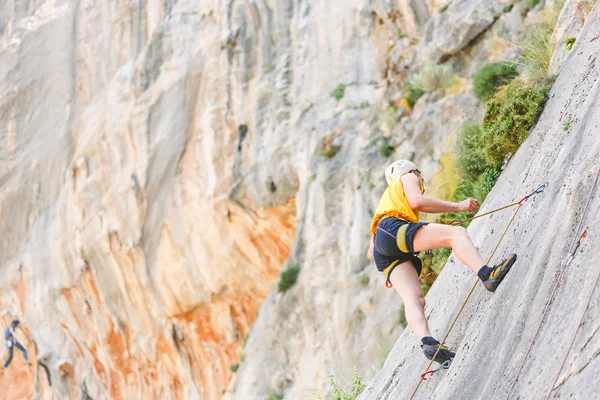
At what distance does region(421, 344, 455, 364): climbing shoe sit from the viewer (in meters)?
5.06

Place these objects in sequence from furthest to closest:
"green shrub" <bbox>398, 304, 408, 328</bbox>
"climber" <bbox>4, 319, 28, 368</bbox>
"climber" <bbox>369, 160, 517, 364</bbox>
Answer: "climber" <bbox>4, 319, 28, 368</bbox> → "green shrub" <bbox>398, 304, 408, 328</bbox> → "climber" <bbox>369, 160, 517, 364</bbox>

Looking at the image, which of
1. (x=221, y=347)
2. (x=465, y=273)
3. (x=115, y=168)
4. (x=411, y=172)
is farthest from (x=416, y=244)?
(x=115, y=168)

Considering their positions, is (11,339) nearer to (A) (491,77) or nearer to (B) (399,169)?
(A) (491,77)

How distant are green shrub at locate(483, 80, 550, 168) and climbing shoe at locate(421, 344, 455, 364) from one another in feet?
10.7

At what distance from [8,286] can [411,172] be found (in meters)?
20.6

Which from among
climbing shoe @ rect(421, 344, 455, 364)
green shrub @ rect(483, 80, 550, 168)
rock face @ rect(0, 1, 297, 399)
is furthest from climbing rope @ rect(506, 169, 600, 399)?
rock face @ rect(0, 1, 297, 399)

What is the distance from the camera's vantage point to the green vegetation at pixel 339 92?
54.6 feet

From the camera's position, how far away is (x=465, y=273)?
6.34 m

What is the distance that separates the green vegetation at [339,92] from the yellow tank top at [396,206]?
36.7 ft

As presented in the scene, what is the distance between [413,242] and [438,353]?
2.67 ft

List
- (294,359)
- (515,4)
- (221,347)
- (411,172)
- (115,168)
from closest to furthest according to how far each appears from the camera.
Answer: (411,172) → (515,4) → (294,359) → (221,347) → (115,168)

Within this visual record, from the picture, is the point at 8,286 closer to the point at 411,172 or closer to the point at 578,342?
the point at 411,172

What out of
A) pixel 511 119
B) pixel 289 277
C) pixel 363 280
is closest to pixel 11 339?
pixel 289 277

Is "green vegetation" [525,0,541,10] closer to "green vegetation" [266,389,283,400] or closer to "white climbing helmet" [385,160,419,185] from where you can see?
"white climbing helmet" [385,160,419,185]
